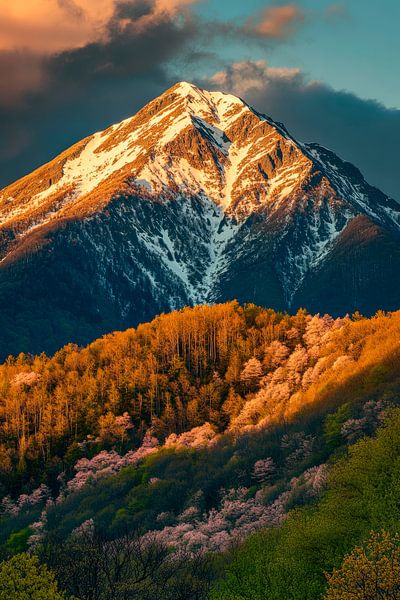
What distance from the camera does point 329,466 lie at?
118 m

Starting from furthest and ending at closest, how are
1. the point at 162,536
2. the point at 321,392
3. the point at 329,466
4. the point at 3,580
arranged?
1. the point at 321,392
2. the point at 162,536
3. the point at 329,466
4. the point at 3,580

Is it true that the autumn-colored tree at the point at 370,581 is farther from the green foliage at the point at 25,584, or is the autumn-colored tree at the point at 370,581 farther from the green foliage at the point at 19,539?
the green foliage at the point at 19,539

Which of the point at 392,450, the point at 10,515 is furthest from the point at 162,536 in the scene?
the point at 10,515

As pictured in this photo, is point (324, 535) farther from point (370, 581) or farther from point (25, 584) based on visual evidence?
point (25, 584)

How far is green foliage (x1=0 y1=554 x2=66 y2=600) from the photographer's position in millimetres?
59781

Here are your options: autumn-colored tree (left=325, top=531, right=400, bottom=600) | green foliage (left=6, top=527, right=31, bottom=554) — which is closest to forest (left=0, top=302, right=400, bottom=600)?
autumn-colored tree (left=325, top=531, right=400, bottom=600)

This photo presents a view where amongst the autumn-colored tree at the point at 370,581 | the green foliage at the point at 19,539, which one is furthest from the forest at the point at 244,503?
the green foliage at the point at 19,539

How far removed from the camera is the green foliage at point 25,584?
196ft

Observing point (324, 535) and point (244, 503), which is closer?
point (324, 535)

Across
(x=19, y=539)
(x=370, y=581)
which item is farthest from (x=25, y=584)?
(x=19, y=539)

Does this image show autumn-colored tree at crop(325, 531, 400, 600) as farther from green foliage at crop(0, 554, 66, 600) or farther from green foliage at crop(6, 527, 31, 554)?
green foliage at crop(6, 527, 31, 554)

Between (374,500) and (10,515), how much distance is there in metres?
116

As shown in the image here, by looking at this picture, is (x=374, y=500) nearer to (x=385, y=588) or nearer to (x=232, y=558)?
(x=232, y=558)

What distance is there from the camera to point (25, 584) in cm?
6194
